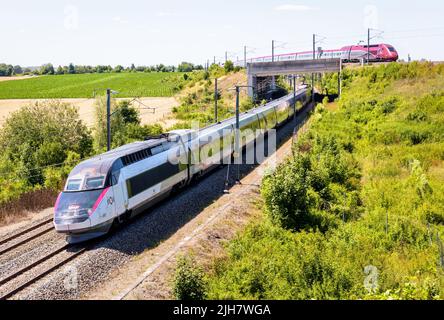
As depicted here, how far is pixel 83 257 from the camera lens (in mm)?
19266

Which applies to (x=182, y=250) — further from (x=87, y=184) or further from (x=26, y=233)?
(x=26, y=233)

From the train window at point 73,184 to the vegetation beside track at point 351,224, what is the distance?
25.3 ft

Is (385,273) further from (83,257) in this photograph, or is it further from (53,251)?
(53,251)

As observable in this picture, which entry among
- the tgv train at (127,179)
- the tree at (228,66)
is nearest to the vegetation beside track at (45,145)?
the tgv train at (127,179)

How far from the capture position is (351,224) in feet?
76.8

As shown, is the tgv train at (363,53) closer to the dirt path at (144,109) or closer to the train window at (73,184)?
the dirt path at (144,109)

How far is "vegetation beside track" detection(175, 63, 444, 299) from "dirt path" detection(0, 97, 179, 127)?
4143cm

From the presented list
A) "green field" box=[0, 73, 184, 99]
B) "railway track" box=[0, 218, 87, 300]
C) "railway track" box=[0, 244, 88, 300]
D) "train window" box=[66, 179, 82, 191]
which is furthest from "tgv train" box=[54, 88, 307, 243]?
"green field" box=[0, 73, 184, 99]

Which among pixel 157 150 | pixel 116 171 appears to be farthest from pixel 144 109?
pixel 116 171

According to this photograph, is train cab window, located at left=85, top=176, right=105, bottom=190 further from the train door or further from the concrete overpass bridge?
the concrete overpass bridge

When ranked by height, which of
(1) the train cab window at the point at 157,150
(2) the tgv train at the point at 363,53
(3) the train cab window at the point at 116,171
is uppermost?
(2) the tgv train at the point at 363,53

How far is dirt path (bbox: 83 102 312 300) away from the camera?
16.2 metres

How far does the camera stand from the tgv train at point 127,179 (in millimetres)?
20109
